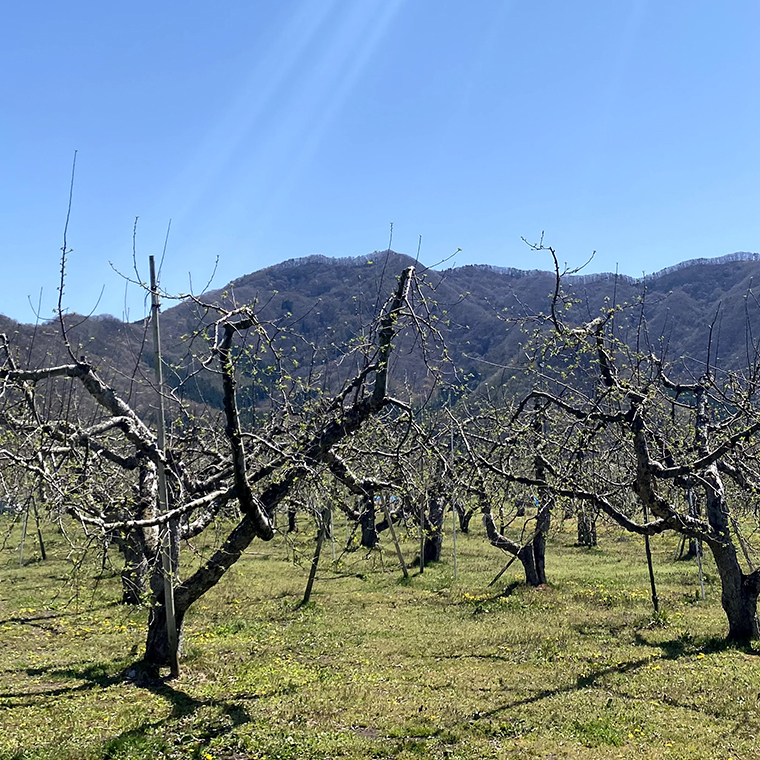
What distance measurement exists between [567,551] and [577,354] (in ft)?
70.4

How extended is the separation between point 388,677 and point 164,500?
4.85 metres

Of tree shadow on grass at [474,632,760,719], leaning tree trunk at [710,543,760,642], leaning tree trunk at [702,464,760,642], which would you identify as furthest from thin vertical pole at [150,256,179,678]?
leaning tree trunk at [710,543,760,642]

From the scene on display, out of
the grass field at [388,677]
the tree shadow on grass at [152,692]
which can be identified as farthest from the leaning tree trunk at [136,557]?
the tree shadow on grass at [152,692]

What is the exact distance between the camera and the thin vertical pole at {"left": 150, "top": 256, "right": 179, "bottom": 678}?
32.0 feet

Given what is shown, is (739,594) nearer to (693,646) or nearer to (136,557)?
(693,646)

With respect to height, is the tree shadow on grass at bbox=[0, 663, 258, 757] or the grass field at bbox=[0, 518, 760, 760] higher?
the tree shadow on grass at bbox=[0, 663, 258, 757]

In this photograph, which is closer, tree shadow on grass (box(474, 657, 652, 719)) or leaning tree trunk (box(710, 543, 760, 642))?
tree shadow on grass (box(474, 657, 652, 719))

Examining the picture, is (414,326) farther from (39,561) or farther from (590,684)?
(39,561)

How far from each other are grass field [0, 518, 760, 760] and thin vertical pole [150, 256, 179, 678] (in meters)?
0.65

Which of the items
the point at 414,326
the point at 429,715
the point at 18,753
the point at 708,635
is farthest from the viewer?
the point at 708,635

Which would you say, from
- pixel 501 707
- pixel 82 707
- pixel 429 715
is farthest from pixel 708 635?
pixel 82 707

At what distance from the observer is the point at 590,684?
10.4 m

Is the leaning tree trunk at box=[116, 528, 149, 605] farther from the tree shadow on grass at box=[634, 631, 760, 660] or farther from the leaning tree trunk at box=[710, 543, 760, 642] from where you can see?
the leaning tree trunk at box=[710, 543, 760, 642]

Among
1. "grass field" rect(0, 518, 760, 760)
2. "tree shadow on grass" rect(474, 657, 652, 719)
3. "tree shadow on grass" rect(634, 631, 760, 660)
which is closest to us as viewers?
"grass field" rect(0, 518, 760, 760)
